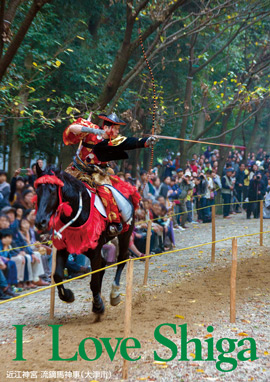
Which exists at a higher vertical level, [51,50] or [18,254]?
[51,50]

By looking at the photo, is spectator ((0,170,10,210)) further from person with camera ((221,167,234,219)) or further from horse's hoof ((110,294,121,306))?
person with camera ((221,167,234,219))

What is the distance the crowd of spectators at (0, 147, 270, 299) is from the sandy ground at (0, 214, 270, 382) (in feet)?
1.50

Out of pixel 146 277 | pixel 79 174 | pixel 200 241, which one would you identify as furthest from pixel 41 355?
pixel 200 241

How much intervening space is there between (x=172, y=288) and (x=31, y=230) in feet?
9.19

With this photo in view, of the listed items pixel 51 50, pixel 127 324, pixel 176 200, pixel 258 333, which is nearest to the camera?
pixel 127 324

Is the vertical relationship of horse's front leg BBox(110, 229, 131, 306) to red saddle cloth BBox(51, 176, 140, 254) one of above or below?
below

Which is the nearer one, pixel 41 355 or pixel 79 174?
pixel 41 355

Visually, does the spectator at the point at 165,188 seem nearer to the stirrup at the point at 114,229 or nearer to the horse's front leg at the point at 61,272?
the stirrup at the point at 114,229

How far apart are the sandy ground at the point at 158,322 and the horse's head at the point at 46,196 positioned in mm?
1441

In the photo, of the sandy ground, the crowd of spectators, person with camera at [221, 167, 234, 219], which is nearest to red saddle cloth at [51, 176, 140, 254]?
the crowd of spectators

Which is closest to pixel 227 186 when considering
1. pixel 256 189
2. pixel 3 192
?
pixel 256 189

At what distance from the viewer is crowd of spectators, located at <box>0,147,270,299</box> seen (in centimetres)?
793

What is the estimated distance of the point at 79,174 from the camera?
6.41 metres

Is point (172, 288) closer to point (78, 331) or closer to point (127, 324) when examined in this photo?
point (78, 331)
